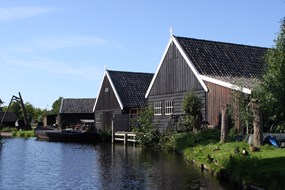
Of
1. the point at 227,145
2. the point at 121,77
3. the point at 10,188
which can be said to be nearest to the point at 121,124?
the point at 121,77

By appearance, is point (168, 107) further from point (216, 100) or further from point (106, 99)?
point (106, 99)

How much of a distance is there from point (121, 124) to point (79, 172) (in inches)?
927

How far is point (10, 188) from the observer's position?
15797mm

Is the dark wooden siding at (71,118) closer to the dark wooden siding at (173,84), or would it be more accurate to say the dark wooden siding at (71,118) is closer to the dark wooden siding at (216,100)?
the dark wooden siding at (173,84)

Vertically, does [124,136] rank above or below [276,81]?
below

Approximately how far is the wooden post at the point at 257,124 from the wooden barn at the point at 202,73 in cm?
619

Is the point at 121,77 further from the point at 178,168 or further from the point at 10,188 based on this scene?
the point at 10,188

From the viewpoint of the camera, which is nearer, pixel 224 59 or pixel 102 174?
pixel 102 174

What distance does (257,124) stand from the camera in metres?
21.3

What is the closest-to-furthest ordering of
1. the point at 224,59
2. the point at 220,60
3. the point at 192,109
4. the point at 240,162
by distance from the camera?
the point at 240,162
the point at 192,109
the point at 220,60
the point at 224,59

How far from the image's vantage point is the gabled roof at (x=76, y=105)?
68.4 m

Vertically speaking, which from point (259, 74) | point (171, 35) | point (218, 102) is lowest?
point (218, 102)

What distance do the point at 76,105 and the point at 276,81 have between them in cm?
5163

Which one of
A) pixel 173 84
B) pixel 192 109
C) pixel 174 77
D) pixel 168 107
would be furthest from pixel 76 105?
pixel 192 109
